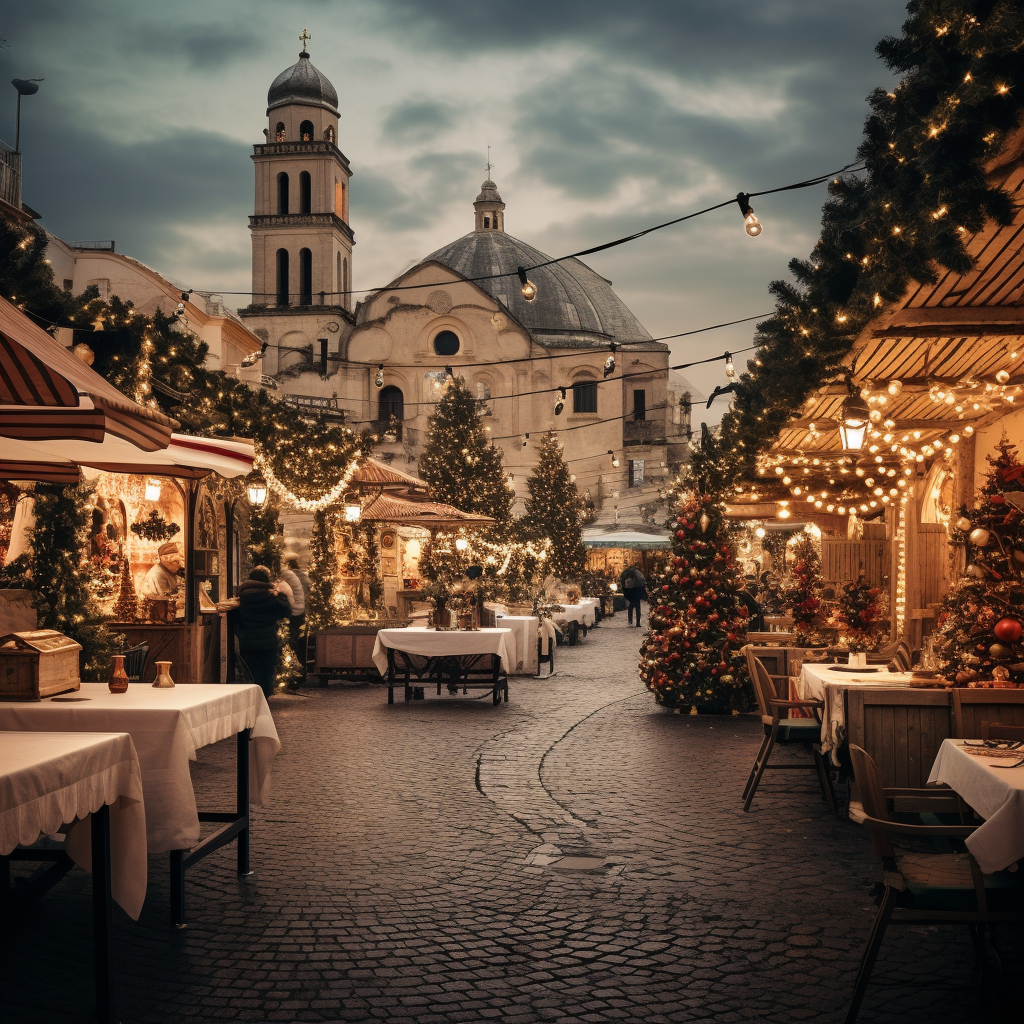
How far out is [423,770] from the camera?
9.60 metres

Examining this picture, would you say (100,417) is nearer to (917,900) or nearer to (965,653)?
(917,900)

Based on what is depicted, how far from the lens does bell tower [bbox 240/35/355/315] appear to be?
52.4m

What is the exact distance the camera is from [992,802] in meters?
4.55

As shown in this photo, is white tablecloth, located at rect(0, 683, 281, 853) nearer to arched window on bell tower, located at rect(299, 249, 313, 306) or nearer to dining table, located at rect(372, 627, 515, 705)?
dining table, located at rect(372, 627, 515, 705)

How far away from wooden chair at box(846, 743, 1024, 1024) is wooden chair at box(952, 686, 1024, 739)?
3085 mm

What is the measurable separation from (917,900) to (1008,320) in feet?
14.5

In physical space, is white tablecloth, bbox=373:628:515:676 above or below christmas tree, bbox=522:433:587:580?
below

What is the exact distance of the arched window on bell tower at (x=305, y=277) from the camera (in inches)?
2094

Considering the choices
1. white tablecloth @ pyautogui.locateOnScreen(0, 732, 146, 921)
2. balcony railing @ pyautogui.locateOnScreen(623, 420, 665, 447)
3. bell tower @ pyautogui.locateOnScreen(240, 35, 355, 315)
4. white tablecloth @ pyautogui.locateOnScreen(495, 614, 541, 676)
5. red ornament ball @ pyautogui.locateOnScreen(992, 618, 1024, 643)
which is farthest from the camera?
balcony railing @ pyautogui.locateOnScreen(623, 420, 665, 447)

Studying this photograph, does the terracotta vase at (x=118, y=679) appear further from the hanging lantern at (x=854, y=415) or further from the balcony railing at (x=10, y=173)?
the balcony railing at (x=10, y=173)

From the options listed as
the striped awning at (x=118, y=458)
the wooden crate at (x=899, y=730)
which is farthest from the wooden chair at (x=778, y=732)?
the striped awning at (x=118, y=458)

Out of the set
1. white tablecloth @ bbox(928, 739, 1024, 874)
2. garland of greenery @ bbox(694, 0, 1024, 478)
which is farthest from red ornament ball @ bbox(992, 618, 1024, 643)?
white tablecloth @ bbox(928, 739, 1024, 874)

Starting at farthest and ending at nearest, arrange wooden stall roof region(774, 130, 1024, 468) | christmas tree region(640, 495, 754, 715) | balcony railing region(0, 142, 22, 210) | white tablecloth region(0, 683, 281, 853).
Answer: balcony railing region(0, 142, 22, 210) → christmas tree region(640, 495, 754, 715) → wooden stall roof region(774, 130, 1024, 468) → white tablecloth region(0, 683, 281, 853)

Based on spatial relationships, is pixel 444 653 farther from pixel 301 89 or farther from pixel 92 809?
pixel 301 89
